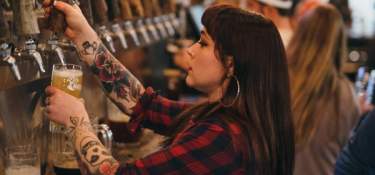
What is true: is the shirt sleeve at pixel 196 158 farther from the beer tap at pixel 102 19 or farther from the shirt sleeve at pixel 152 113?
the beer tap at pixel 102 19

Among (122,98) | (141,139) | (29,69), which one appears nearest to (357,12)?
(141,139)

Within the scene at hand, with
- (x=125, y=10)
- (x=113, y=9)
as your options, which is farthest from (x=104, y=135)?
(x=125, y=10)

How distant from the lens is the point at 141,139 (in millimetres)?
2518

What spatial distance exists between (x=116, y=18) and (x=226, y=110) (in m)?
0.85

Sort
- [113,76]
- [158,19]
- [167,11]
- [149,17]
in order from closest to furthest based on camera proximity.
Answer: [113,76]
[149,17]
[158,19]
[167,11]

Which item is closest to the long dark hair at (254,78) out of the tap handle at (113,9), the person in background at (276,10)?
the tap handle at (113,9)

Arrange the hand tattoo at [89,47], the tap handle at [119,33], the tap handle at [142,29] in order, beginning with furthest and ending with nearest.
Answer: the tap handle at [142,29]
the tap handle at [119,33]
the hand tattoo at [89,47]

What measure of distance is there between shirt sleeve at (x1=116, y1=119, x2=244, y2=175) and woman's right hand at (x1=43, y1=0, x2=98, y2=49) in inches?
18.8

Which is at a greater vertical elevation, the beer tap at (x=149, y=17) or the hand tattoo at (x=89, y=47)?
the hand tattoo at (x=89, y=47)

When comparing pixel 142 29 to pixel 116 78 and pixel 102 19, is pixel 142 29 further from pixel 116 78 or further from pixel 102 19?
pixel 116 78

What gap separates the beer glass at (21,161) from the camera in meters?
1.74

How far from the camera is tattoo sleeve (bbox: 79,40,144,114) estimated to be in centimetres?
191

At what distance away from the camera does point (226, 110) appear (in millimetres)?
1664

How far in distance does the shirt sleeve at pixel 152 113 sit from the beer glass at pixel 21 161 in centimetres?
38
